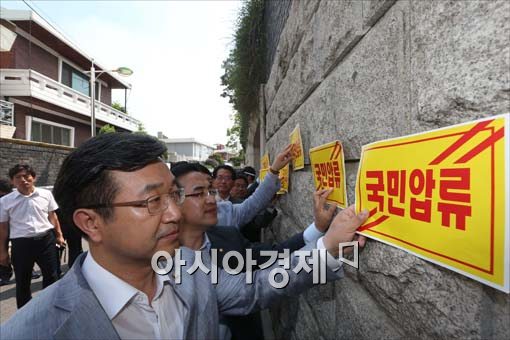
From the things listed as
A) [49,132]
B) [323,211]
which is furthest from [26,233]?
[49,132]

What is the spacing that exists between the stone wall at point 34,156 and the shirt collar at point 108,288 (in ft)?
35.5

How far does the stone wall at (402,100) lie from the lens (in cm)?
67

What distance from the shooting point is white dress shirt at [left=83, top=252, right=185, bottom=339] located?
46.9 inches

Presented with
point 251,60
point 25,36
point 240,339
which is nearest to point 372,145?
point 240,339

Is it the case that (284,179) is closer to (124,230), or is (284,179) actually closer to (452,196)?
(124,230)

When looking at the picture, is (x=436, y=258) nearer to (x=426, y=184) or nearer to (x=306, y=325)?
(x=426, y=184)

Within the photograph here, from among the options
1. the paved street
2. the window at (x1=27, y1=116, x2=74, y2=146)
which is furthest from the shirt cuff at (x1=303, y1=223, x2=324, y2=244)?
the window at (x1=27, y1=116, x2=74, y2=146)

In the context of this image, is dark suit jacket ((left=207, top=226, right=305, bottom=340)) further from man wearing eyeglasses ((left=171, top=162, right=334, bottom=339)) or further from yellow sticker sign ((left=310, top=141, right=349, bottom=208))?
yellow sticker sign ((left=310, top=141, right=349, bottom=208))

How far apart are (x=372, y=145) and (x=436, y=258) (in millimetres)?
418

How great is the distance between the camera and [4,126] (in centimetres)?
1412

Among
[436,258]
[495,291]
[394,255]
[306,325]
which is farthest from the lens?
[306,325]

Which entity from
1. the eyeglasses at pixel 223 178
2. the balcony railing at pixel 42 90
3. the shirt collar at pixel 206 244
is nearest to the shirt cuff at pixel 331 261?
the shirt collar at pixel 206 244

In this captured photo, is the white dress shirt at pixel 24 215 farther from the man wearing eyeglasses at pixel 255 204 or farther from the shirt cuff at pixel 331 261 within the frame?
the shirt cuff at pixel 331 261

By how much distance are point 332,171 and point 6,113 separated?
17.7 metres
